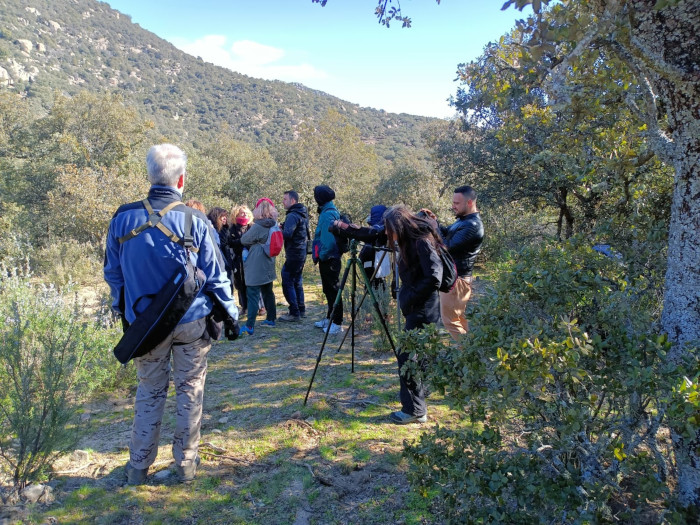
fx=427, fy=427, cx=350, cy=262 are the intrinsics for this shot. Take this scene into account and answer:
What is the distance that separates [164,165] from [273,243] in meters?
3.03

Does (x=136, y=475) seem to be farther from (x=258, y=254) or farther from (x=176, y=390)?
(x=258, y=254)

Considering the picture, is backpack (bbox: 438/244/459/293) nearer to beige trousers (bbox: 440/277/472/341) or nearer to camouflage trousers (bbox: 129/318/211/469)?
beige trousers (bbox: 440/277/472/341)

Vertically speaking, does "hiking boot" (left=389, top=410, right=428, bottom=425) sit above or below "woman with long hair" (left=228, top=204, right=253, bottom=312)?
below

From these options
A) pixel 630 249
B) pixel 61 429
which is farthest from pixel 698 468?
pixel 61 429

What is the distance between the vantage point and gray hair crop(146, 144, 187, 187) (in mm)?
2477

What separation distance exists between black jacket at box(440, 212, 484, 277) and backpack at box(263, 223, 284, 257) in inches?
89.7

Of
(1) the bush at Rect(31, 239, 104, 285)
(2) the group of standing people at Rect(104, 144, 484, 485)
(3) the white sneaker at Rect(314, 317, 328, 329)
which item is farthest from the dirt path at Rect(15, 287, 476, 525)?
(1) the bush at Rect(31, 239, 104, 285)

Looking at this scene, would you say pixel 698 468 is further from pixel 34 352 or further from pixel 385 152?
pixel 385 152

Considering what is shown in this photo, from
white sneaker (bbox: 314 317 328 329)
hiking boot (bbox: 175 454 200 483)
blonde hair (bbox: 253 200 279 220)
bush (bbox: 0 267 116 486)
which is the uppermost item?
blonde hair (bbox: 253 200 279 220)

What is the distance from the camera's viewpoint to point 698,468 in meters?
1.68

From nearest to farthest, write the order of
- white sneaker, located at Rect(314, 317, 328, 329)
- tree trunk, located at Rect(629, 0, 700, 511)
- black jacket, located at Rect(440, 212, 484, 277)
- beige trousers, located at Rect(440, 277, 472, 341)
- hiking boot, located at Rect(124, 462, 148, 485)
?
tree trunk, located at Rect(629, 0, 700, 511) → hiking boot, located at Rect(124, 462, 148, 485) → black jacket, located at Rect(440, 212, 484, 277) → beige trousers, located at Rect(440, 277, 472, 341) → white sneaker, located at Rect(314, 317, 328, 329)

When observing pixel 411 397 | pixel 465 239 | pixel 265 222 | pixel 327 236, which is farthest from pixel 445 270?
pixel 265 222

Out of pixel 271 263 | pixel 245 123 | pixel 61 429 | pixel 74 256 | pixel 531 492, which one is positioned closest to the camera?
pixel 531 492

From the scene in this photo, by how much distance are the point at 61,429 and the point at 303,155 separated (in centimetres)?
2483
